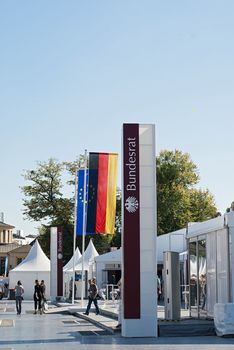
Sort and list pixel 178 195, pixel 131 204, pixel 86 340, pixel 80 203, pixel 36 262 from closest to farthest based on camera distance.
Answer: pixel 86 340
pixel 131 204
pixel 80 203
pixel 36 262
pixel 178 195

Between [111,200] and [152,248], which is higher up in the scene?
[111,200]

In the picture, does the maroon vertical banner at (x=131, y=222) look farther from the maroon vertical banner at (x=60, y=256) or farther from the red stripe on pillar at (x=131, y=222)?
the maroon vertical banner at (x=60, y=256)

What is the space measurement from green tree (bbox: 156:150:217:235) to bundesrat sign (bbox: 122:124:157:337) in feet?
159

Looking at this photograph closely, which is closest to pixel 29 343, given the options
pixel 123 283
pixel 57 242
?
pixel 123 283

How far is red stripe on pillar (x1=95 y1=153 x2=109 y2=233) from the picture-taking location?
27.4 metres

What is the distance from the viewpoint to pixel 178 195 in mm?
67688

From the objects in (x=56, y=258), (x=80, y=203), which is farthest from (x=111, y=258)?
(x=80, y=203)

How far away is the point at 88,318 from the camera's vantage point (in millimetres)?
26203

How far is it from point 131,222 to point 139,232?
0.33 m

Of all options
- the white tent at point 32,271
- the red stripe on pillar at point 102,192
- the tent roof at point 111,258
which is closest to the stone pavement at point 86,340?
the red stripe on pillar at point 102,192

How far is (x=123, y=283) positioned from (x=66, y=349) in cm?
333

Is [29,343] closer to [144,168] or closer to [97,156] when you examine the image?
[144,168]

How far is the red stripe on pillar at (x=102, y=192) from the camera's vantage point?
89.8 ft

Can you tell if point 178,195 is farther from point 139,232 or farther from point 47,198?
point 139,232
